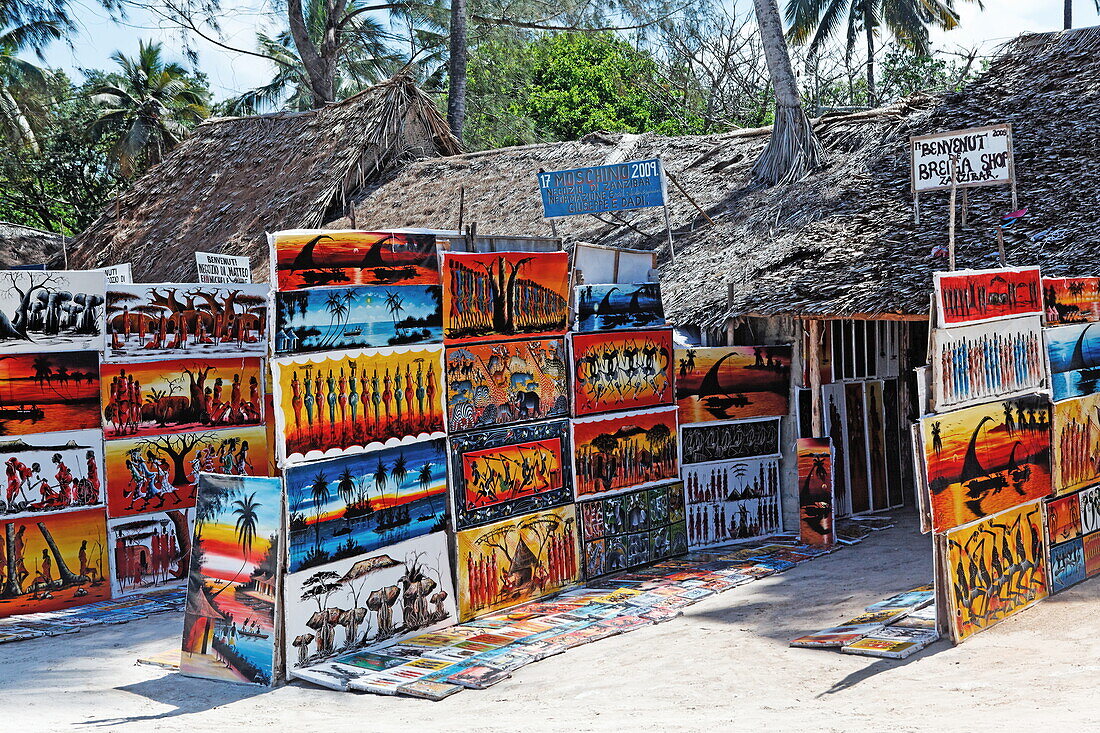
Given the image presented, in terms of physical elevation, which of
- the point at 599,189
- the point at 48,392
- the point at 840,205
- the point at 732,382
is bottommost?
the point at 732,382

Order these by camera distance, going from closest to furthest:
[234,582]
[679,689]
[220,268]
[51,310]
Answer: [679,689]
[234,582]
[51,310]
[220,268]

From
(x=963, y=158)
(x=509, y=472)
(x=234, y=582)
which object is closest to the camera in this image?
(x=234, y=582)

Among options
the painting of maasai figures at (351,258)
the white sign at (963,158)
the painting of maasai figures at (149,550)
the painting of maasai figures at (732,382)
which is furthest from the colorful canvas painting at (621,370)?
the painting of maasai figures at (149,550)

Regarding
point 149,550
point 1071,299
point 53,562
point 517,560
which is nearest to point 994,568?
point 1071,299

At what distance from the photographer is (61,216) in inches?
1232

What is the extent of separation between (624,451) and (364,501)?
2749mm

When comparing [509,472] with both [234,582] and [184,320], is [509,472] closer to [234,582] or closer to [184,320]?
[234,582]

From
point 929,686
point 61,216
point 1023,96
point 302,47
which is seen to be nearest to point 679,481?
point 929,686

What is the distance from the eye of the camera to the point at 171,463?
9297mm

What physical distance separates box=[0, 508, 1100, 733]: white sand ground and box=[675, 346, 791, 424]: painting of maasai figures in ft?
8.90

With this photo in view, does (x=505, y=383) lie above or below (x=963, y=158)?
below

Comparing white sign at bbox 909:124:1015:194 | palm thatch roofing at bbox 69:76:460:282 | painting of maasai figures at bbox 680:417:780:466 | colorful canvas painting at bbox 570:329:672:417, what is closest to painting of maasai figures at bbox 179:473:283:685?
colorful canvas painting at bbox 570:329:672:417

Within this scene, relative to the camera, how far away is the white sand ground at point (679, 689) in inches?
221

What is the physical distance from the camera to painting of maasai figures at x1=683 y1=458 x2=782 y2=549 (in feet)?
33.6
